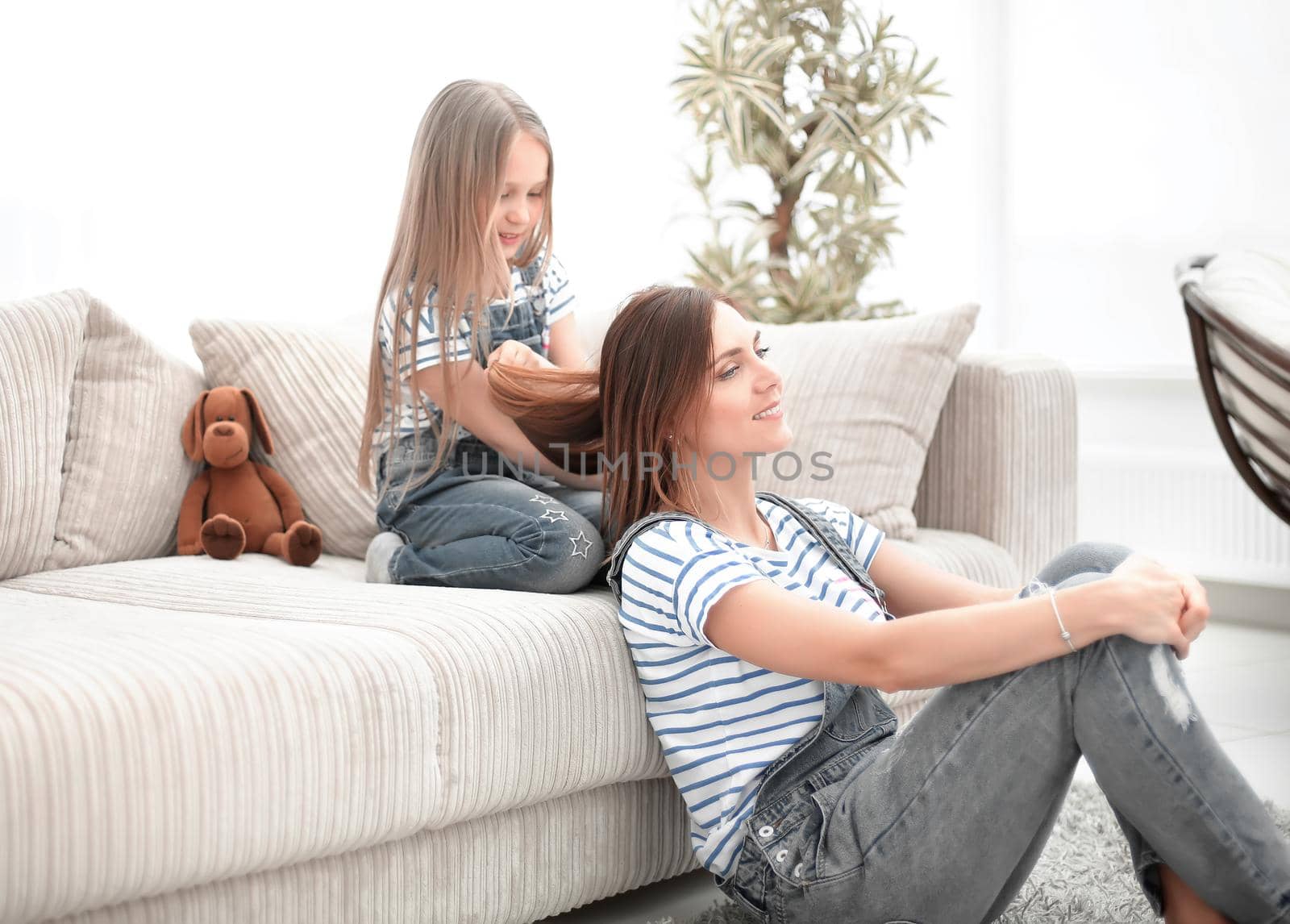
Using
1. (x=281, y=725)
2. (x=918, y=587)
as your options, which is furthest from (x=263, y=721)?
(x=918, y=587)

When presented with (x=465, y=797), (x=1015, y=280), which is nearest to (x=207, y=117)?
(x=465, y=797)

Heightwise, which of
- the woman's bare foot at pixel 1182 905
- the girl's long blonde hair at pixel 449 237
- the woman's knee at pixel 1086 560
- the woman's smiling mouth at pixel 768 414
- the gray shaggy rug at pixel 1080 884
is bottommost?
the gray shaggy rug at pixel 1080 884

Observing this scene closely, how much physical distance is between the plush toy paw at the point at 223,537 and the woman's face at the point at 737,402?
90 centimetres

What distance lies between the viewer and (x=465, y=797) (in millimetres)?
1271

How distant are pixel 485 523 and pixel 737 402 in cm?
45

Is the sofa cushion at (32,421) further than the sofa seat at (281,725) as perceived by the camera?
Yes

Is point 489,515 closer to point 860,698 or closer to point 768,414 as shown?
point 768,414

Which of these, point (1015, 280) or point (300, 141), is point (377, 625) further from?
point (1015, 280)

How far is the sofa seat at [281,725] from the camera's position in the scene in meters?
1.03


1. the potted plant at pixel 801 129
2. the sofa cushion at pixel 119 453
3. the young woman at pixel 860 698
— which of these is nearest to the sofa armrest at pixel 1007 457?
the young woman at pixel 860 698

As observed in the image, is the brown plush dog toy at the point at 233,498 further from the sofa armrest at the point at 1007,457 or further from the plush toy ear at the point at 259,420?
the sofa armrest at the point at 1007,457

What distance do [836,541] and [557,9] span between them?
2.27 m

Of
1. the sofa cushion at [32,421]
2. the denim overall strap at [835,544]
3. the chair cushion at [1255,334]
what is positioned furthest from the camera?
the chair cushion at [1255,334]

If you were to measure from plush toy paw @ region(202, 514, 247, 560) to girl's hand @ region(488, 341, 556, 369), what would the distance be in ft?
1.68
